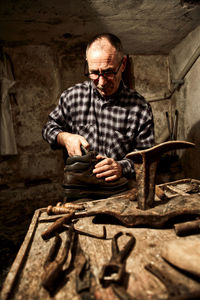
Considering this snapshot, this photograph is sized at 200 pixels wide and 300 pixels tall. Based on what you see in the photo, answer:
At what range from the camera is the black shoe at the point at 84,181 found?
1237 mm

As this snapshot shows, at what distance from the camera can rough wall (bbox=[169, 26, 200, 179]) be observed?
2539mm

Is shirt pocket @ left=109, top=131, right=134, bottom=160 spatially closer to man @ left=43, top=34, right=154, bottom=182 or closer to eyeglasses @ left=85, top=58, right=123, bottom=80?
→ man @ left=43, top=34, right=154, bottom=182

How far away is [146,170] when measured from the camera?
95 centimetres

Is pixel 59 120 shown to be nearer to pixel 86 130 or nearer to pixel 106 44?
pixel 86 130

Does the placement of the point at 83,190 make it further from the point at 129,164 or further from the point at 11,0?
the point at 11,0

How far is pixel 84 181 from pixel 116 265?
704mm

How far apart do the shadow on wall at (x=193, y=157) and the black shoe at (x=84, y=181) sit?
1.80 metres

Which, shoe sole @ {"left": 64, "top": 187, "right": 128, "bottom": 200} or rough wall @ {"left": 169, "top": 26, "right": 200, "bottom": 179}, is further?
rough wall @ {"left": 169, "top": 26, "right": 200, "bottom": 179}

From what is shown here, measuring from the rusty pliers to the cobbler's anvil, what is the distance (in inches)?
9.0

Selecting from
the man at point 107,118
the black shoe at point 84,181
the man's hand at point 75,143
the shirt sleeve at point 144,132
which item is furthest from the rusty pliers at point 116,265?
the shirt sleeve at point 144,132

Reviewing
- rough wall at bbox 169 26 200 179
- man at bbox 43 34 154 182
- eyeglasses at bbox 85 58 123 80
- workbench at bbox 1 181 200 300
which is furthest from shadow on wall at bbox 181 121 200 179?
workbench at bbox 1 181 200 300

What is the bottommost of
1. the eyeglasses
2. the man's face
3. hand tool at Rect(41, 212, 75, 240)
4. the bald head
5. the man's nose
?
hand tool at Rect(41, 212, 75, 240)

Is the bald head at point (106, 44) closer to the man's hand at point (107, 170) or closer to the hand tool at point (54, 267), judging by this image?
the man's hand at point (107, 170)

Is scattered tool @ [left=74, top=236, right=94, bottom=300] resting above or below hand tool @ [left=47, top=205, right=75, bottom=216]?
above
